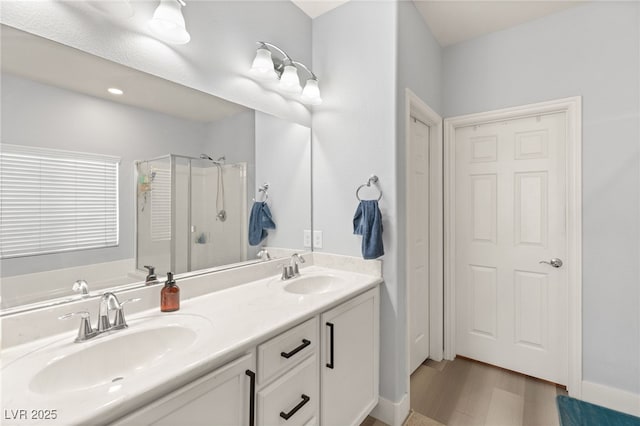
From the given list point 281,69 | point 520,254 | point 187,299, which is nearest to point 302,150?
point 281,69

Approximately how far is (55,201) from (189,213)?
513mm

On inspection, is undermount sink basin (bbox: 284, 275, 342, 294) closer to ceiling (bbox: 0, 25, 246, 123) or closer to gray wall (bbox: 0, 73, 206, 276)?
gray wall (bbox: 0, 73, 206, 276)

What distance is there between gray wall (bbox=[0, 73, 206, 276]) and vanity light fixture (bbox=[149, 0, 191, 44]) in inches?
13.1

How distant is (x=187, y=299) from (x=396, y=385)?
1339mm

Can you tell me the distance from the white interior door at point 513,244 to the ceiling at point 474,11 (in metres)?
0.74

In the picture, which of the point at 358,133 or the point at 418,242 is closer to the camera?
the point at 358,133

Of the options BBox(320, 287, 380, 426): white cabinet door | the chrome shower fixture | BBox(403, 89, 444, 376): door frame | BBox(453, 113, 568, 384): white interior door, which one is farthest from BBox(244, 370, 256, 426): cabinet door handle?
BBox(453, 113, 568, 384): white interior door

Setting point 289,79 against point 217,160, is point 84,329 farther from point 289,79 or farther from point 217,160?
point 289,79

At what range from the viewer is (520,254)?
7.63 ft

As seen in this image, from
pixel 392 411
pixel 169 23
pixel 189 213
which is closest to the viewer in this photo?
pixel 169 23

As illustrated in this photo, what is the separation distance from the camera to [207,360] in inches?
33.0

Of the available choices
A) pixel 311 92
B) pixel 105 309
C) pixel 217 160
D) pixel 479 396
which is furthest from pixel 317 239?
pixel 479 396

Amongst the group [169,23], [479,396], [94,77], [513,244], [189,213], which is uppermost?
[169,23]

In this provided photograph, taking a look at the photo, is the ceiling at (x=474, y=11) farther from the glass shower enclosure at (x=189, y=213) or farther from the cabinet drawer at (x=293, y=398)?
the cabinet drawer at (x=293, y=398)
